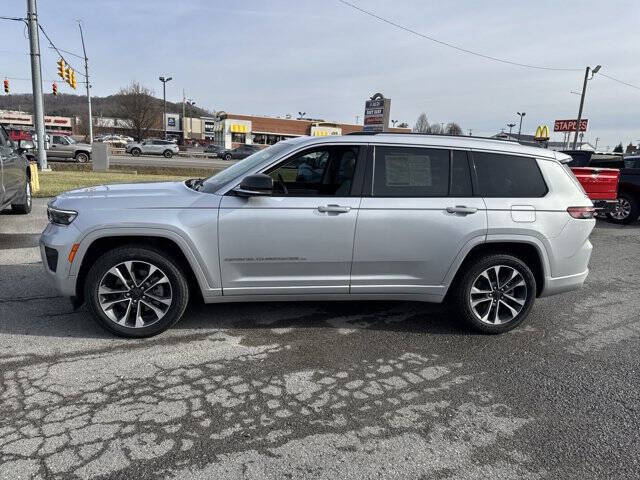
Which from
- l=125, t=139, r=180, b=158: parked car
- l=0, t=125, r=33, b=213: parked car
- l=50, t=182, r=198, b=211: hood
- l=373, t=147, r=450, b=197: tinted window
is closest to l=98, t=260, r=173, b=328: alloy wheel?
l=50, t=182, r=198, b=211: hood

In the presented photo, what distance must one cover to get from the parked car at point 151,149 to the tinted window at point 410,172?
3934cm

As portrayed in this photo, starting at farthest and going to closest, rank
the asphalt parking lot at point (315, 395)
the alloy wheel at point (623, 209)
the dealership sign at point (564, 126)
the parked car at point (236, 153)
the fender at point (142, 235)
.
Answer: the parked car at point (236, 153)
the dealership sign at point (564, 126)
the alloy wheel at point (623, 209)
the fender at point (142, 235)
the asphalt parking lot at point (315, 395)

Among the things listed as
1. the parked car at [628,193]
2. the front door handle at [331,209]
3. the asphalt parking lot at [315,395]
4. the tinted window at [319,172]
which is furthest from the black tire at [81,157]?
the front door handle at [331,209]

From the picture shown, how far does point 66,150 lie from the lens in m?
27.2

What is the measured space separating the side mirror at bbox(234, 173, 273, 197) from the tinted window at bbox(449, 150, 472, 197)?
1.65 m

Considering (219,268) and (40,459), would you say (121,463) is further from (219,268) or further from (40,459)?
(219,268)

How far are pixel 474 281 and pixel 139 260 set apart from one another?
2.96m

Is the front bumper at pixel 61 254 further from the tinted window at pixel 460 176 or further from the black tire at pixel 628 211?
the black tire at pixel 628 211

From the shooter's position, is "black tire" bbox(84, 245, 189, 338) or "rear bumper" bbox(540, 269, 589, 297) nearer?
"black tire" bbox(84, 245, 189, 338)

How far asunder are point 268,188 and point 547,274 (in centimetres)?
274

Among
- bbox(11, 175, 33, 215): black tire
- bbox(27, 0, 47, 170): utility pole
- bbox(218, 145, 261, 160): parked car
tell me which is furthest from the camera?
bbox(218, 145, 261, 160): parked car

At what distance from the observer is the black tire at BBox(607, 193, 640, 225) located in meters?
12.1

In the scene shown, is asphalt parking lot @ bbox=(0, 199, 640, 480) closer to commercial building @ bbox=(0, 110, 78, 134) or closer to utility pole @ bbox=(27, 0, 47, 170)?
utility pole @ bbox=(27, 0, 47, 170)

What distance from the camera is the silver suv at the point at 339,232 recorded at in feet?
12.8
